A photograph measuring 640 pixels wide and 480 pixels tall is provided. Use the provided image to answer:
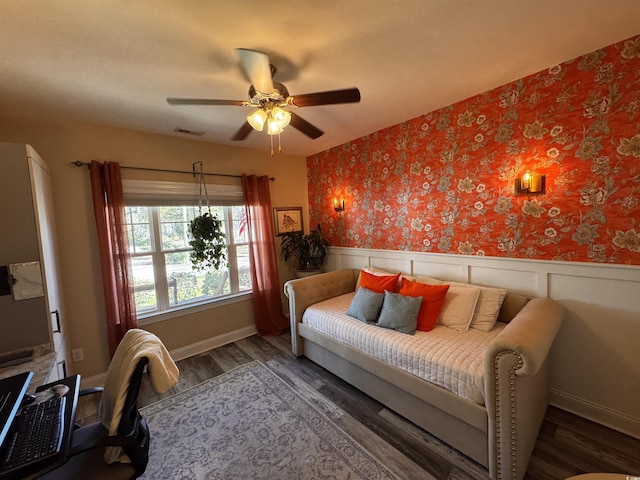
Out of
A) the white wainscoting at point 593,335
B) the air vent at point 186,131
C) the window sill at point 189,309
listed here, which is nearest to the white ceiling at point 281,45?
the air vent at point 186,131

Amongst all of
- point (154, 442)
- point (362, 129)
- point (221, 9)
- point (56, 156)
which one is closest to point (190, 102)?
point (221, 9)

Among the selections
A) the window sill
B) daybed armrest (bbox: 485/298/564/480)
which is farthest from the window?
daybed armrest (bbox: 485/298/564/480)

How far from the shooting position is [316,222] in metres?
4.18

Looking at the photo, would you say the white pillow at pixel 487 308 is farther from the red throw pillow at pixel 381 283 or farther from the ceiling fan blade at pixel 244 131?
the ceiling fan blade at pixel 244 131

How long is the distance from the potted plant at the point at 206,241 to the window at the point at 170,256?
0.59ft

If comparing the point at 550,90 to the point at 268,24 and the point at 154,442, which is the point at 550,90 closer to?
the point at 268,24

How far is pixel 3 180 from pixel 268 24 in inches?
74.2

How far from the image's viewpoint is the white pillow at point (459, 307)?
7.18ft

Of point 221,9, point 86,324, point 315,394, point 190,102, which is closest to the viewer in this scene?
point 221,9

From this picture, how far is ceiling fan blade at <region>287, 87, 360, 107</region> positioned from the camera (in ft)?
5.10

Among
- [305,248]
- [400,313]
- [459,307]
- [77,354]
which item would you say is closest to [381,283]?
[400,313]

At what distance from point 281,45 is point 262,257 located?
2560 mm

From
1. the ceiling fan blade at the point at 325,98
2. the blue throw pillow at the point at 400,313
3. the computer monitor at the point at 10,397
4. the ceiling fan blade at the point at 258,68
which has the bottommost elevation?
the blue throw pillow at the point at 400,313

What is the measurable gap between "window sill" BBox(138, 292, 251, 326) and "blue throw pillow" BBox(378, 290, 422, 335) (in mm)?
2049
